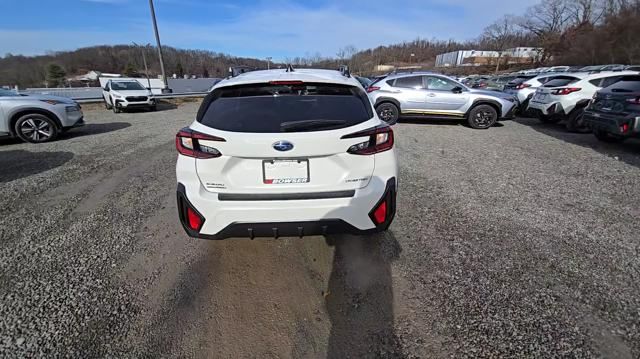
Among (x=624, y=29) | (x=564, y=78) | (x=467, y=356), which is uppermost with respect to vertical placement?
(x=624, y=29)

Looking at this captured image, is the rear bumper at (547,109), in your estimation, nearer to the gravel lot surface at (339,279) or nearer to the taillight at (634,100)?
the taillight at (634,100)

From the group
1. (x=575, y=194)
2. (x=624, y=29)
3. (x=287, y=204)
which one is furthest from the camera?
(x=624, y=29)

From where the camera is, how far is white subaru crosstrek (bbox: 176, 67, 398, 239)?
2.06 meters

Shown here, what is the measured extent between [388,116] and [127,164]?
753 centimetres

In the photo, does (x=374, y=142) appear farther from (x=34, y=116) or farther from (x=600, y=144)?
(x=34, y=116)

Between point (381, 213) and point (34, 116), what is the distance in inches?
354

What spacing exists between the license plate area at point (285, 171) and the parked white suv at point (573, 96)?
9.19m

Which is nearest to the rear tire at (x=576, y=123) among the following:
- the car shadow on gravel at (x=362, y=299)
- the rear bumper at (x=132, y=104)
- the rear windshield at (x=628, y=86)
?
the rear windshield at (x=628, y=86)

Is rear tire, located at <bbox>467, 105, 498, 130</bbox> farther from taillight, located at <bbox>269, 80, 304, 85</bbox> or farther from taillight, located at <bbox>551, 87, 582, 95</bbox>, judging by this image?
taillight, located at <bbox>269, 80, 304, 85</bbox>

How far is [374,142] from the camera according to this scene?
2162 millimetres

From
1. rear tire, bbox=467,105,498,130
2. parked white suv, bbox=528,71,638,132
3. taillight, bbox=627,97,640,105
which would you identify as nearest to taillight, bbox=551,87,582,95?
parked white suv, bbox=528,71,638,132

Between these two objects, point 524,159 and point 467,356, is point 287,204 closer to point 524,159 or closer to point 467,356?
point 467,356

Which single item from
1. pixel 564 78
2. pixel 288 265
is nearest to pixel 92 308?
pixel 288 265

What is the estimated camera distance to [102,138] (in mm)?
7871
